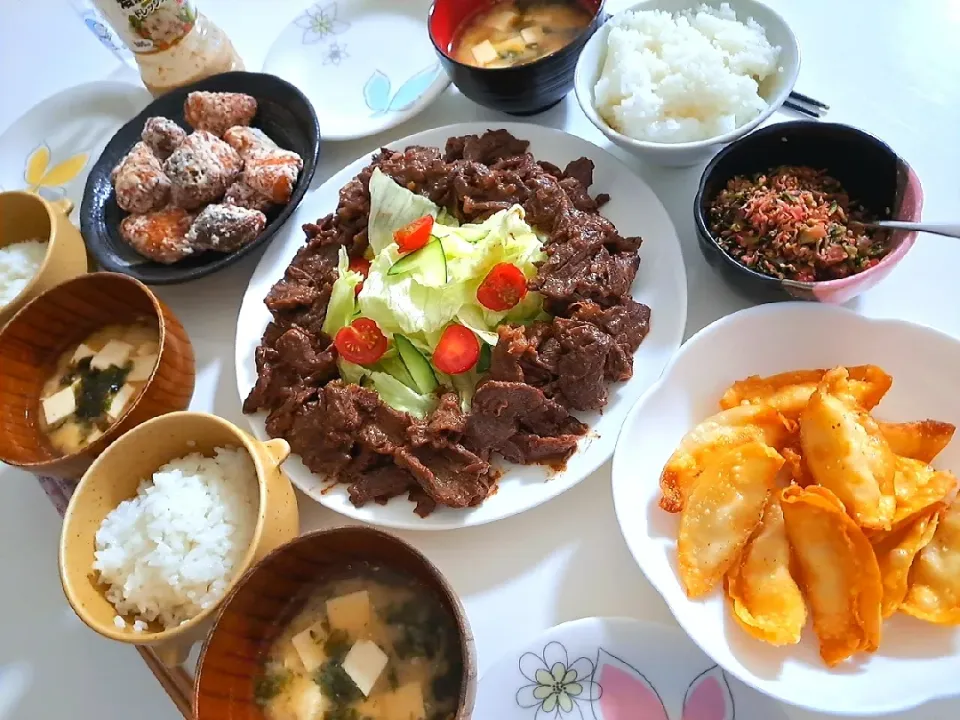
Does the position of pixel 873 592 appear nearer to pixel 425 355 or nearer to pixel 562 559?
pixel 562 559

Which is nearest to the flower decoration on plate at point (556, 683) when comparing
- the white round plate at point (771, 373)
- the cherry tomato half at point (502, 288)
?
the white round plate at point (771, 373)

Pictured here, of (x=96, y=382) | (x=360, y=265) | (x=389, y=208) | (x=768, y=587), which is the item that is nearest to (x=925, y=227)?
(x=768, y=587)

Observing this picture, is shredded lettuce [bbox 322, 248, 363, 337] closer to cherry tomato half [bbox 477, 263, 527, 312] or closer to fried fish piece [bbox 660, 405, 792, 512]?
cherry tomato half [bbox 477, 263, 527, 312]

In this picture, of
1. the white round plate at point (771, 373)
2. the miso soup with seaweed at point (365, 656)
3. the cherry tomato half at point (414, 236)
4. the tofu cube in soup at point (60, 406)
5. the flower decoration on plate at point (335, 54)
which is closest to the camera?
the white round plate at point (771, 373)

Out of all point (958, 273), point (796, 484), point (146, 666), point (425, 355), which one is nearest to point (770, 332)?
point (796, 484)

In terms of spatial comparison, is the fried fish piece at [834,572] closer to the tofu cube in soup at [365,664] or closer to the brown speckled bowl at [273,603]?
the brown speckled bowl at [273,603]

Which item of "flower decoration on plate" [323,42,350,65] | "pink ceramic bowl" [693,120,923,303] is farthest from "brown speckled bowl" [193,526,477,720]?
"flower decoration on plate" [323,42,350,65]
